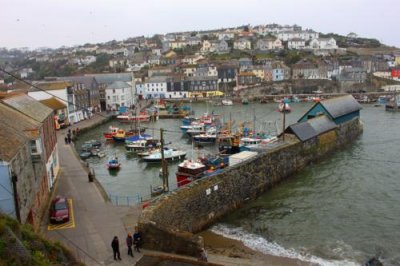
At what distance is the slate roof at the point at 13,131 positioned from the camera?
1496cm

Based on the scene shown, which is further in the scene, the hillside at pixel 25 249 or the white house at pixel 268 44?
the white house at pixel 268 44

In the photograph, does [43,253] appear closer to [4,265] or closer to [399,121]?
[4,265]

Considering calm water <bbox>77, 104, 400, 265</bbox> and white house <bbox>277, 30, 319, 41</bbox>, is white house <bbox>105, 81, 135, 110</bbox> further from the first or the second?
white house <bbox>277, 30, 319, 41</bbox>

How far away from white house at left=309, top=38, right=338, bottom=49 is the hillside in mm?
132940

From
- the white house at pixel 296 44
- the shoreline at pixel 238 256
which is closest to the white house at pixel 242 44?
the white house at pixel 296 44

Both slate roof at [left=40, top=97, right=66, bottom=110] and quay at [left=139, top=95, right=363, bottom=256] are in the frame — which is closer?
quay at [left=139, top=95, right=363, bottom=256]

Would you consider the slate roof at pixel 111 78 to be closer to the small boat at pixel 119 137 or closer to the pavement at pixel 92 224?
the small boat at pixel 119 137

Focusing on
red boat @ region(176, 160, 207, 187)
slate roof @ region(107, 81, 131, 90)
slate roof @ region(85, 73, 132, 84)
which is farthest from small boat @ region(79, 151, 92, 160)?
slate roof @ region(85, 73, 132, 84)

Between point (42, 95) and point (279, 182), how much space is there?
35.2 meters

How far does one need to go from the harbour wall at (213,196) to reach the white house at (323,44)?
4262 inches

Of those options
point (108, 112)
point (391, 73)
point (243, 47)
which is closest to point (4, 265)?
point (108, 112)

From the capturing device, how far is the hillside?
8625 millimetres

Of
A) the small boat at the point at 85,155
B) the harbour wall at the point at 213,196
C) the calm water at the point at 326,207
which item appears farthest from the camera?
the small boat at the point at 85,155

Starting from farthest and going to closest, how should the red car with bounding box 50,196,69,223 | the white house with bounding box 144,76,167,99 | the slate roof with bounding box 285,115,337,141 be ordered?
1. the white house with bounding box 144,76,167,99
2. the slate roof with bounding box 285,115,337,141
3. the red car with bounding box 50,196,69,223
